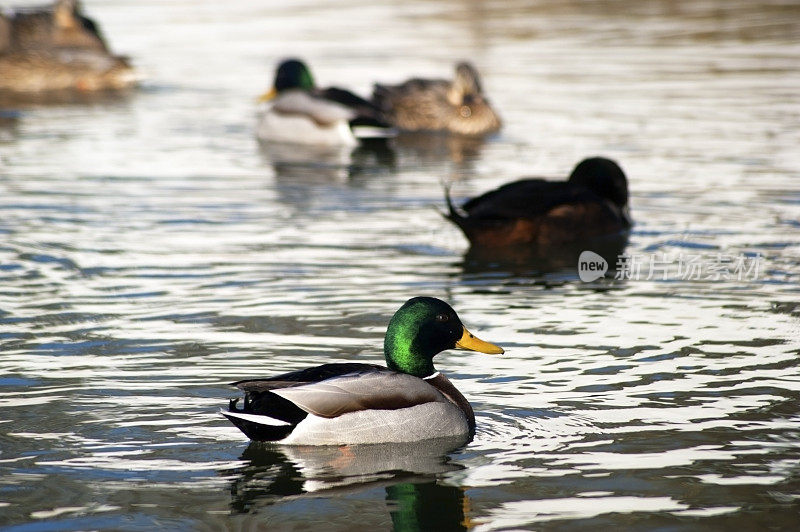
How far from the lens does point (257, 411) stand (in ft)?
23.2

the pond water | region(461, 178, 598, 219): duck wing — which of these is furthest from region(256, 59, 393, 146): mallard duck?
region(461, 178, 598, 219): duck wing

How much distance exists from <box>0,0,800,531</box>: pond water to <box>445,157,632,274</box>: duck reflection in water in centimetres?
25

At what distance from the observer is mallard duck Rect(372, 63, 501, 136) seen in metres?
18.5

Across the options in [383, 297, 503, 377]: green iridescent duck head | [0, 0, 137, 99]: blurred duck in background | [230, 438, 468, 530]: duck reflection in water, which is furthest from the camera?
[0, 0, 137, 99]: blurred duck in background

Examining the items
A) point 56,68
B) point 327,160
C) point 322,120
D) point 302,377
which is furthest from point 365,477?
point 56,68

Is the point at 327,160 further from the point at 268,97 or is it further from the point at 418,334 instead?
the point at 418,334

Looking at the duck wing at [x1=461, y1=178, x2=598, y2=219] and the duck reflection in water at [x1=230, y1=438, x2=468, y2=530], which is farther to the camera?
the duck wing at [x1=461, y1=178, x2=598, y2=219]

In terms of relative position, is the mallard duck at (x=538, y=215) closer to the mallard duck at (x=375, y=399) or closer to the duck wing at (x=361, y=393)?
the mallard duck at (x=375, y=399)

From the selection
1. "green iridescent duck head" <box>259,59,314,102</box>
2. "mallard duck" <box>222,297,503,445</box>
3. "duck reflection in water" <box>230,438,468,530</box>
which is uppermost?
"green iridescent duck head" <box>259,59,314,102</box>

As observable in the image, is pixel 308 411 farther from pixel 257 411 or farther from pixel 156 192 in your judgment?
pixel 156 192

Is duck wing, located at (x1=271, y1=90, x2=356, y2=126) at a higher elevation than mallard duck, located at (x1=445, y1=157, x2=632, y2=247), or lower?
higher

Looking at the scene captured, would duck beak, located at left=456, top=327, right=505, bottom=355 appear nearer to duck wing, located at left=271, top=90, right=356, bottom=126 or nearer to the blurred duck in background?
duck wing, located at left=271, top=90, right=356, bottom=126

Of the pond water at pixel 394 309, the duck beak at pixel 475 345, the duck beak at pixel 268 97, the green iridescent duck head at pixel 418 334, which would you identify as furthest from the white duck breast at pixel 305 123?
the green iridescent duck head at pixel 418 334

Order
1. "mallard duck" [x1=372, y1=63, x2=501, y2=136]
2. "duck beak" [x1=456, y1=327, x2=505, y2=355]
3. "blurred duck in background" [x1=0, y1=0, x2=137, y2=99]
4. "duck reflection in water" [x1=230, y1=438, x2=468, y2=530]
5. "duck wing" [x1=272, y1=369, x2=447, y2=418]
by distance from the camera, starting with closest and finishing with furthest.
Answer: "duck reflection in water" [x1=230, y1=438, x2=468, y2=530] → "duck wing" [x1=272, y1=369, x2=447, y2=418] → "duck beak" [x1=456, y1=327, x2=505, y2=355] → "mallard duck" [x1=372, y1=63, x2=501, y2=136] → "blurred duck in background" [x1=0, y1=0, x2=137, y2=99]
